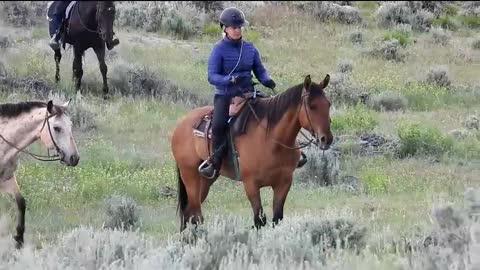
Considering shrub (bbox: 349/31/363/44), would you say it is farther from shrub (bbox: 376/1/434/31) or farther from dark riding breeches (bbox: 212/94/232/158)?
dark riding breeches (bbox: 212/94/232/158)

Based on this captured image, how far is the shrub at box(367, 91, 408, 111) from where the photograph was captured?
691 inches

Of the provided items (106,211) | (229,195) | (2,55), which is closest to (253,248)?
(106,211)

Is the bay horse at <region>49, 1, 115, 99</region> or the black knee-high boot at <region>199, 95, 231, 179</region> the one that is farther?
the bay horse at <region>49, 1, 115, 99</region>

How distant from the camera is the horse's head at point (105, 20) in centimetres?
1695

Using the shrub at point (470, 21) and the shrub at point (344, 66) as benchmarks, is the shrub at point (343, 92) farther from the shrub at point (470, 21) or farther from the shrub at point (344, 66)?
the shrub at point (470, 21)

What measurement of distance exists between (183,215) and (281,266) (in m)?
3.47

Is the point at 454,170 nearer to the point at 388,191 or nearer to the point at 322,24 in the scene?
the point at 388,191

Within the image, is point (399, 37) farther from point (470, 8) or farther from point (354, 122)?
point (354, 122)

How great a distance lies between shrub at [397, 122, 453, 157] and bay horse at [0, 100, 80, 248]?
6.33 m

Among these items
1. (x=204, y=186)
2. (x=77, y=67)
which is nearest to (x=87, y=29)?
(x=77, y=67)

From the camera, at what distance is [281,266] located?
6211mm

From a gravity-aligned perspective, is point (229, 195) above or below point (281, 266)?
below

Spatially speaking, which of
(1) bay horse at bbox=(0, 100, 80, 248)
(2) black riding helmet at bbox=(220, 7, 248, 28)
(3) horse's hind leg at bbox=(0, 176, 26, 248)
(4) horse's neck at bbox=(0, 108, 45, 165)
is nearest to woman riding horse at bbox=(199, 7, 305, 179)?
(2) black riding helmet at bbox=(220, 7, 248, 28)

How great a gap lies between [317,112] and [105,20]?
9735 mm
